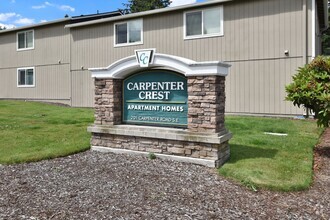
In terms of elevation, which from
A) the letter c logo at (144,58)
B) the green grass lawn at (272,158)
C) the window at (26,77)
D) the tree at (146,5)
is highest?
the tree at (146,5)

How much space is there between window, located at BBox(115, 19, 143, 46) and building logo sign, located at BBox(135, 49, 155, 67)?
1024 cm

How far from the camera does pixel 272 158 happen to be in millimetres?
5930

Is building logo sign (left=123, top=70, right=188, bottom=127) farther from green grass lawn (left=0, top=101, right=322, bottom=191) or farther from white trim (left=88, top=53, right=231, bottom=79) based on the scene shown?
green grass lawn (left=0, top=101, right=322, bottom=191)

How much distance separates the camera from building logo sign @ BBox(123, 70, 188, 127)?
582 cm

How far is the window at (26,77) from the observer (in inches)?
826

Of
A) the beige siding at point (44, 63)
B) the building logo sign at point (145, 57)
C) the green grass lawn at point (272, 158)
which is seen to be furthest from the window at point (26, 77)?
the building logo sign at point (145, 57)

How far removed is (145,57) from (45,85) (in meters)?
16.1

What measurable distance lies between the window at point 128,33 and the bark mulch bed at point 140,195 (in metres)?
11.4

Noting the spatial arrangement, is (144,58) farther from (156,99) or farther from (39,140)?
(39,140)

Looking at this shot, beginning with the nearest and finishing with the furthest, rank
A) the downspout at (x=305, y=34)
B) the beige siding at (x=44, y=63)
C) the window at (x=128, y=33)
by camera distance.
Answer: the downspout at (x=305, y=34) → the window at (x=128, y=33) → the beige siding at (x=44, y=63)

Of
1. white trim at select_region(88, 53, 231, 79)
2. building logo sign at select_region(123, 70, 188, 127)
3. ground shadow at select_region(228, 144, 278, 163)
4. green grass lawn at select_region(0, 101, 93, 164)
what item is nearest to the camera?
white trim at select_region(88, 53, 231, 79)

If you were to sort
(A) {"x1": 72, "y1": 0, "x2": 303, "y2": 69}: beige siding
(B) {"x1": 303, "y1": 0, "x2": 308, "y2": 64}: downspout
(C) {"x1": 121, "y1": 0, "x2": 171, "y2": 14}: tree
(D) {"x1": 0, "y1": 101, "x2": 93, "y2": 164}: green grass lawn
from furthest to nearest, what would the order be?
(C) {"x1": 121, "y1": 0, "x2": 171, "y2": 14}: tree
(A) {"x1": 72, "y1": 0, "x2": 303, "y2": 69}: beige siding
(B) {"x1": 303, "y1": 0, "x2": 308, "y2": 64}: downspout
(D) {"x1": 0, "y1": 101, "x2": 93, "y2": 164}: green grass lawn

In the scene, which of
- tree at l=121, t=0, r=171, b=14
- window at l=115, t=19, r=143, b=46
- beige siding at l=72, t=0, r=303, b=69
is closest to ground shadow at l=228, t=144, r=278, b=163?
beige siding at l=72, t=0, r=303, b=69

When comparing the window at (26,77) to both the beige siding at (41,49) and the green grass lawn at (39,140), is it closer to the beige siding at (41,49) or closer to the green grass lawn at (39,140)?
the beige siding at (41,49)
